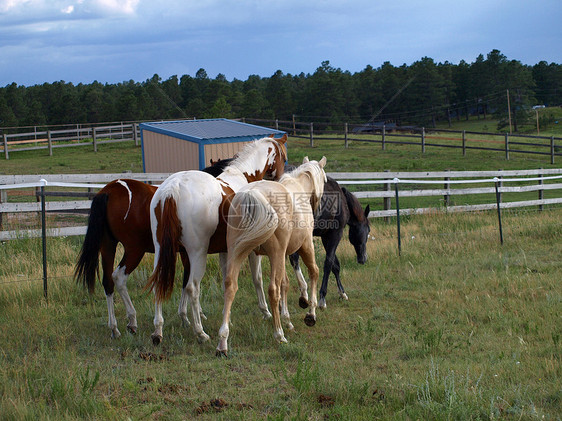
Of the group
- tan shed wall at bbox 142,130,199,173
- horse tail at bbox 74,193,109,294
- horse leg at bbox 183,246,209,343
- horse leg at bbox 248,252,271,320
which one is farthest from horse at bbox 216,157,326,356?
tan shed wall at bbox 142,130,199,173

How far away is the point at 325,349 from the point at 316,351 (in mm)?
130

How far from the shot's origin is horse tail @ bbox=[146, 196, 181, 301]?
15.9ft

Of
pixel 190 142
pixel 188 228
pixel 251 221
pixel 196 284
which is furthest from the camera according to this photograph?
pixel 190 142

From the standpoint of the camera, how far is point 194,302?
508 cm

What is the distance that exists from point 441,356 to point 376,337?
2.47 ft

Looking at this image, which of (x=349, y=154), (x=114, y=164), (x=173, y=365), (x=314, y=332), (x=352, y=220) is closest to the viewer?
(x=173, y=365)

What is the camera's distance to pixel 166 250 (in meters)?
4.86

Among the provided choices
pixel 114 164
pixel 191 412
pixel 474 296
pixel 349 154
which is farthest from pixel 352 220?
pixel 349 154

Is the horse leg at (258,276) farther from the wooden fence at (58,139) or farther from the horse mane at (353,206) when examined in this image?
the wooden fence at (58,139)

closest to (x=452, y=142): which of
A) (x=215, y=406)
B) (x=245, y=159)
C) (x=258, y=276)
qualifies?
(x=245, y=159)

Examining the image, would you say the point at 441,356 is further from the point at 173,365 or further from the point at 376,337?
the point at 173,365

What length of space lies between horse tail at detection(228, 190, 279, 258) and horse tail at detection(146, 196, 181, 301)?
1.82 feet

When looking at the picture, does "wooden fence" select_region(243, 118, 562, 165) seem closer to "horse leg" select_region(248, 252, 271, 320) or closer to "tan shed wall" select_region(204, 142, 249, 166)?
"tan shed wall" select_region(204, 142, 249, 166)

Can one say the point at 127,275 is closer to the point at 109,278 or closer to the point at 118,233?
the point at 109,278
